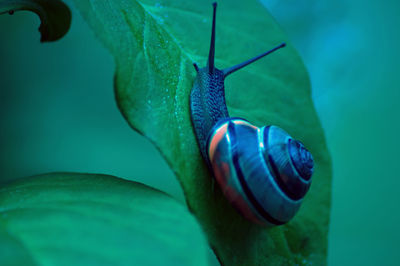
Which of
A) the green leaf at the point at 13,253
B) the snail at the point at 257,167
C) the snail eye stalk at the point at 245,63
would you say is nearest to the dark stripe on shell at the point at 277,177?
the snail at the point at 257,167

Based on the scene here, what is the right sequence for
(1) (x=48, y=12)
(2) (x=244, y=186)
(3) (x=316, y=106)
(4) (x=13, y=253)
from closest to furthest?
(4) (x=13, y=253) < (2) (x=244, y=186) < (1) (x=48, y=12) < (3) (x=316, y=106)

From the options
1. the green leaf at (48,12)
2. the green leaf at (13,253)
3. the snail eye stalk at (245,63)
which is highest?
the green leaf at (48,12)

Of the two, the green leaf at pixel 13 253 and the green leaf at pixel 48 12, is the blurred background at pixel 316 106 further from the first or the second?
the green leaf at pixel 13 253

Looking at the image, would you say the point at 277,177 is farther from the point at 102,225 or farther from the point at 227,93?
the point at 102,225

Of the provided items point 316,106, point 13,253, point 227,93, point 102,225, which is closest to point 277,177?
point 227,93

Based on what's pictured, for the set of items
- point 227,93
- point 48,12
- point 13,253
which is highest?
point 48,12

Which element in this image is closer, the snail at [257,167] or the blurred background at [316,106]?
the snail at [257,167]

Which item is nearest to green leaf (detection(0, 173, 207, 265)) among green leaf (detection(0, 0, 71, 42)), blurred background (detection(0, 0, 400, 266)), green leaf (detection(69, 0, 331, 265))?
green leaf (detection(69, 0, 331, 265))
